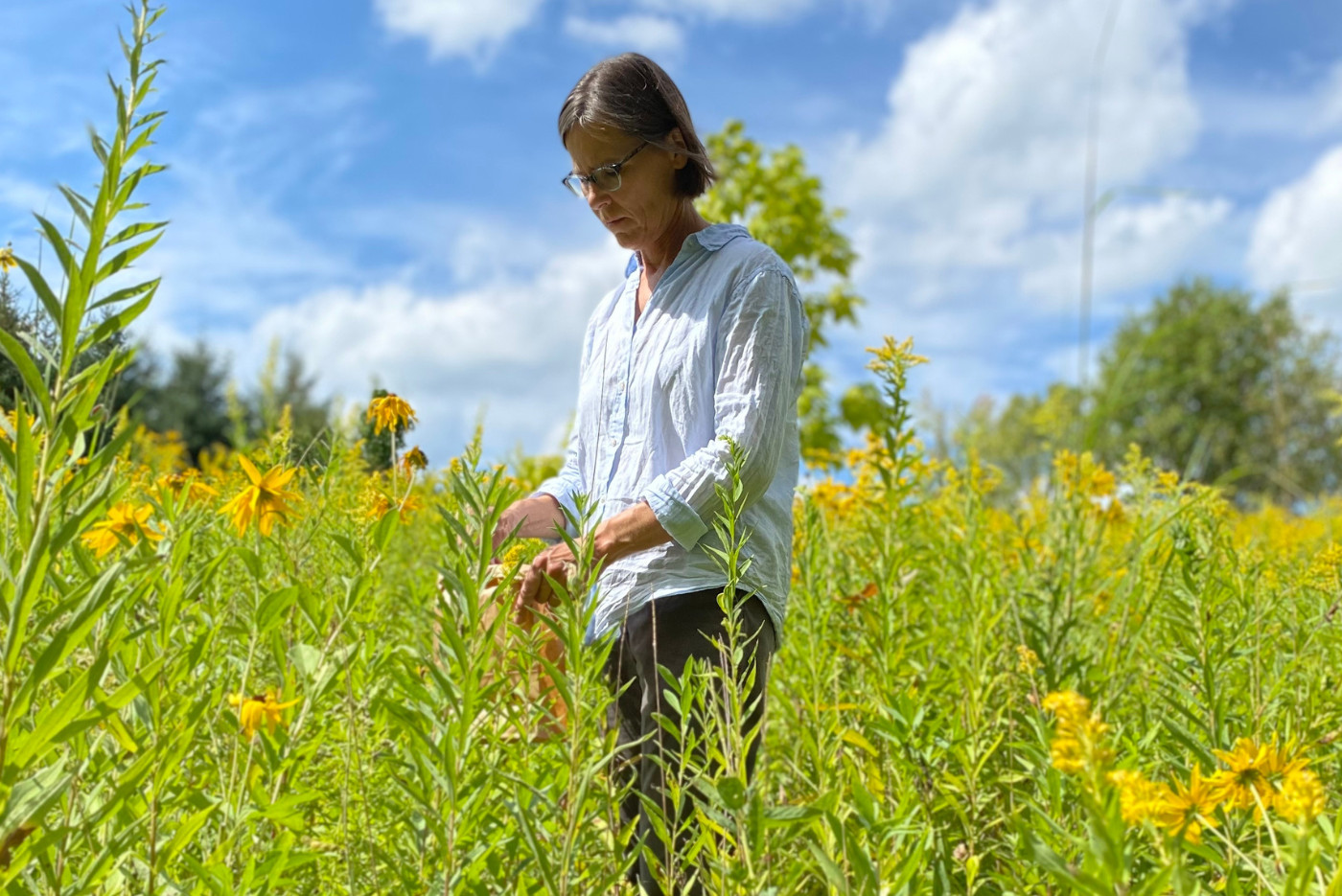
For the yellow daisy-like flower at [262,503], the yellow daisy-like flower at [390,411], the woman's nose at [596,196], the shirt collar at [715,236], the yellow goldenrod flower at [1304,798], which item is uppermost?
the woman's nose at [596,196]

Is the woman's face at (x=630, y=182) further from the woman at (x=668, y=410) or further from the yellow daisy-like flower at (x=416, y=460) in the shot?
the yellow daisy-like flower at (x=416, y=460)

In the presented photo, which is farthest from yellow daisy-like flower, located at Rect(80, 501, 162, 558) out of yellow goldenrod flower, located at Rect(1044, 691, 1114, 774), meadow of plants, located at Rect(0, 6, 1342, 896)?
yellow goldenrod flower, located at Rect(1044, 691, 1114, 774)

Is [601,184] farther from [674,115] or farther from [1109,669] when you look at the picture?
[1109,669]

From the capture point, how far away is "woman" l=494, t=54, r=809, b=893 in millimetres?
1770

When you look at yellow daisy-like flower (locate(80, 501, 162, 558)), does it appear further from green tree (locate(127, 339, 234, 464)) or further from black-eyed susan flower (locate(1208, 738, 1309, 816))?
green tree (locate(127, 339, 234, 464))

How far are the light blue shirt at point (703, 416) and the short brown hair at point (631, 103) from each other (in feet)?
0.71

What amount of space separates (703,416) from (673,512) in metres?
0.26

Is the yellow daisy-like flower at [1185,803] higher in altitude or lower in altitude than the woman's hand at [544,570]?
lower

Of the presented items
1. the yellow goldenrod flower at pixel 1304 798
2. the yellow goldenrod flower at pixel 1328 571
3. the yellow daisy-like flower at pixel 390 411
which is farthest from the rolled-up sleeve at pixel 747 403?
the yellow goldenrod flower at pixel 1328 571

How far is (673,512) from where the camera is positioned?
5.71 ft

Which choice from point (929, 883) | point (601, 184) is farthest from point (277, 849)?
point (601, 184)

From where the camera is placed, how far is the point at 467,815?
3.98 feet

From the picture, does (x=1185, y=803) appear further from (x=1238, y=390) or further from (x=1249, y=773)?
(x=1238, y=390)

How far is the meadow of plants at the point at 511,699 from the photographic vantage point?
93cm
